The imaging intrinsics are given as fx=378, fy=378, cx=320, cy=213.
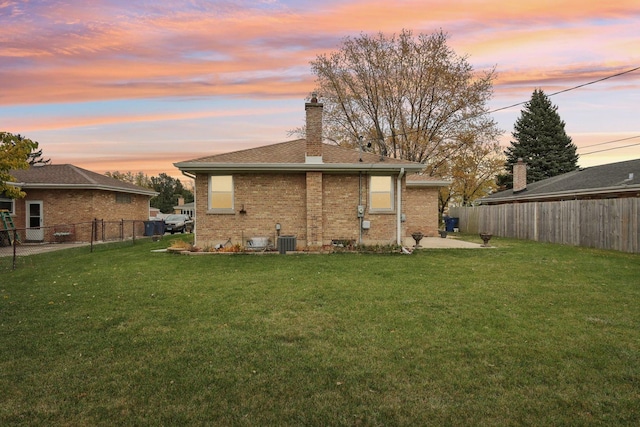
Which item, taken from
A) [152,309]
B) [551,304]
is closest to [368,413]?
[152,309]

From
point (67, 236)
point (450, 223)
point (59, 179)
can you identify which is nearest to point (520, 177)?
point (450, 223)

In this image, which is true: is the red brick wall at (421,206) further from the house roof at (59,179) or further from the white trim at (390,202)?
the house roof at (59,179)

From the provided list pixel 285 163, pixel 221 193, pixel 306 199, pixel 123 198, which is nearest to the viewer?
pixel 285 163

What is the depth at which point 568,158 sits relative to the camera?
132 feet

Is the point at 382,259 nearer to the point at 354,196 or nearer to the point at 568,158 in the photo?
the point at 354,196

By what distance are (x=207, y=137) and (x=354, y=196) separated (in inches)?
454

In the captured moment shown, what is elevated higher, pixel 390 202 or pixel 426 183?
pixel 426 183

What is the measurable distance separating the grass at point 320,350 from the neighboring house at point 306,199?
5791mm

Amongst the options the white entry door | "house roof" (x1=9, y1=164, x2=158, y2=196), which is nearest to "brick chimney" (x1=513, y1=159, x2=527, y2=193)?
"house roof" (x1=9, y1=164, x2=158, y2=196)

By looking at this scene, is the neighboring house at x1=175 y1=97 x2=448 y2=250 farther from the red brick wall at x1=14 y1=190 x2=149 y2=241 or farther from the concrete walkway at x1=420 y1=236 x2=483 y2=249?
the red brick wall at x1=14 y1=190 x2=149 y2=241

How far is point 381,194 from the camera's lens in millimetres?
14820

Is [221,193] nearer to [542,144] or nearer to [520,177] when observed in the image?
[520,177]

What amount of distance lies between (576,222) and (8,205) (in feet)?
88.2

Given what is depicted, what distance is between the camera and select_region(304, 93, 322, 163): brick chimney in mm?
14188
